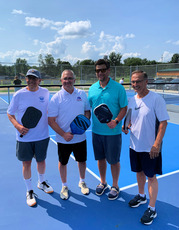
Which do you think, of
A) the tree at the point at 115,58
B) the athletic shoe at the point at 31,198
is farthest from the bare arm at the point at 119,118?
the tree at the point at 115,58

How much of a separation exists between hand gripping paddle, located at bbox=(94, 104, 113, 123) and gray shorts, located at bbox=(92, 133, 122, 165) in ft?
1.08

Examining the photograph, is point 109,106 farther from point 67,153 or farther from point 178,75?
point 178,75

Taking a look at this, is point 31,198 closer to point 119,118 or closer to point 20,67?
point 119,118

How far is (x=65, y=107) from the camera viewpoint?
110 inches

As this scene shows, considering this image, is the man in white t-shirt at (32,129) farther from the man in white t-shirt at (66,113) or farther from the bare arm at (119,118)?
the bare arm at (119,118)

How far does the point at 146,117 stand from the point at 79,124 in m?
0.91

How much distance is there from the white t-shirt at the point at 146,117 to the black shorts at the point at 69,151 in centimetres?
86

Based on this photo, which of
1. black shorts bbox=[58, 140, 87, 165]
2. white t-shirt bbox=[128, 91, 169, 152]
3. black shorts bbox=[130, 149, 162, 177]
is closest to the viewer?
white t-shirt bbox=[128, 91, 169, 152]

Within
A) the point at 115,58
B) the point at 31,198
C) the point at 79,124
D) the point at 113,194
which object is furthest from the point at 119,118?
the point at 115,58

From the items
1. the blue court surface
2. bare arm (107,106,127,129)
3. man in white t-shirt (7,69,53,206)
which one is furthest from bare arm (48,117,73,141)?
the blue court surface

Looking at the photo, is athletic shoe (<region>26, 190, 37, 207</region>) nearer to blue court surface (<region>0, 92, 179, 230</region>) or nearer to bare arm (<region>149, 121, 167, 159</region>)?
blue court surface (<region>0, 92, 179, 230</region>)

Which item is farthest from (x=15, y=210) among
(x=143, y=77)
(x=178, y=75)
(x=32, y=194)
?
(x=178, y=75)

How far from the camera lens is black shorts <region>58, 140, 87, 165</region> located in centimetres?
296

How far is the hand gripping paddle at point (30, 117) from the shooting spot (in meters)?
2.76
